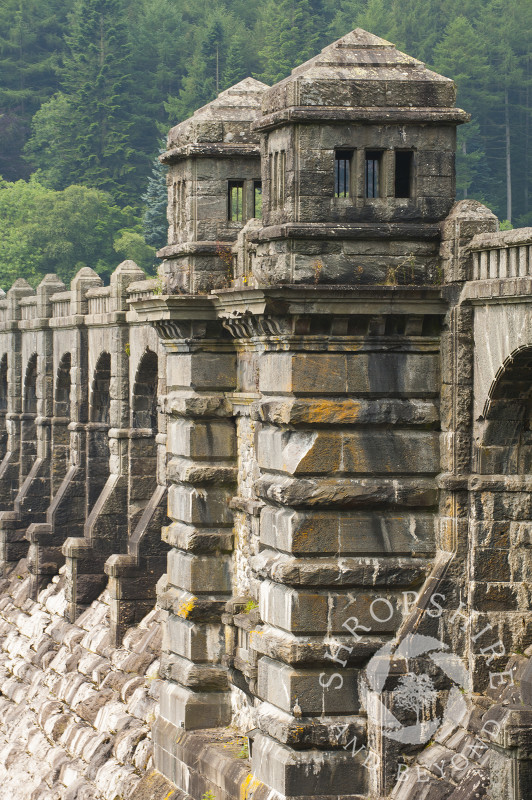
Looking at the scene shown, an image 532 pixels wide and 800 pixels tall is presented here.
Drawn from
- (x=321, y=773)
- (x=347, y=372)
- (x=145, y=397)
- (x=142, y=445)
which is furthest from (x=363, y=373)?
(x=142, y=445)

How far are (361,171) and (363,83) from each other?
81 cm

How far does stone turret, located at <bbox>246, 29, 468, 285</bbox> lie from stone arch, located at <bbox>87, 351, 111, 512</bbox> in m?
13.6

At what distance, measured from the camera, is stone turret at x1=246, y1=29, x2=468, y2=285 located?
1844 centimetres

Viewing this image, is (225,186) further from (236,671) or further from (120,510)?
(120,510)

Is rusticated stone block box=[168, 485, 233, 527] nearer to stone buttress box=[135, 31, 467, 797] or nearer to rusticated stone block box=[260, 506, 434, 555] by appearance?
stone buttress box=[135, 31, 467, 797]

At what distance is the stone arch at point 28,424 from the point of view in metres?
38.6

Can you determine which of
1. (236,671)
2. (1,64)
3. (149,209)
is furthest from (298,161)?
(1,64)

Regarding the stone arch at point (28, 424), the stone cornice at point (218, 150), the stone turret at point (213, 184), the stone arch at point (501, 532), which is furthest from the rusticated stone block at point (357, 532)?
the stone arch at point (28, 424)

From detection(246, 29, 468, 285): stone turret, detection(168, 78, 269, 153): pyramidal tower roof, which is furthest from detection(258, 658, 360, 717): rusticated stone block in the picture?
detection(168, 78, 269, 153): pyramidal tower roof

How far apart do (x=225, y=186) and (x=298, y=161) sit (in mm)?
4135

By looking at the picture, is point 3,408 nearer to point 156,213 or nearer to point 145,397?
point 145,397

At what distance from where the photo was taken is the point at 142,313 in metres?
23.1

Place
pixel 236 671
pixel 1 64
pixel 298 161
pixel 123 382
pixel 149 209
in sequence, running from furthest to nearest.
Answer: pixel 1 64, pixel 149 209, pixel 123 382, pixel 236 671, pixel 298 161

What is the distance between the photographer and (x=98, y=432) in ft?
106
